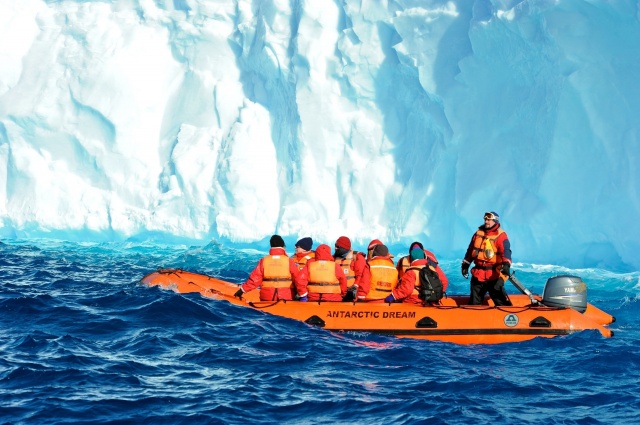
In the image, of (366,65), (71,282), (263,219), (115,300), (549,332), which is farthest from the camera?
(263,219)

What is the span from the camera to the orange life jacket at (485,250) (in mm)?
8711

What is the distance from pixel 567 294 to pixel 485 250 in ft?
4.21

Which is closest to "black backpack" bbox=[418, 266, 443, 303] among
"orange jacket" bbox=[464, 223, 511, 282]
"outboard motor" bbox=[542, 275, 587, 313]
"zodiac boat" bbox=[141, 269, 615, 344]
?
"zodiac boat" bbox=[141, 269, 615, 344]

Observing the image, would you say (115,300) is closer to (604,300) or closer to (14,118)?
(604,300)

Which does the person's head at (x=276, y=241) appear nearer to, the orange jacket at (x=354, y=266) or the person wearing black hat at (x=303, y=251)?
the orange jacket at (x=354, y=266)

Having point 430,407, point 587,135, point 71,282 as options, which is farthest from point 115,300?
point 587,135

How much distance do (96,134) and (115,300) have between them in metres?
14.8

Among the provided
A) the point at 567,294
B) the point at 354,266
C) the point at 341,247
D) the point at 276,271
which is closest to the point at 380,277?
the point at 354,266

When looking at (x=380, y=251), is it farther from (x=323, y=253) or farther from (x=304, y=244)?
(x=304, y=244)

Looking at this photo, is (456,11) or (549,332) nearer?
(549,332)

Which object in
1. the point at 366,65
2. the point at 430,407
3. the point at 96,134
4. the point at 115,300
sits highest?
the point at 366,65

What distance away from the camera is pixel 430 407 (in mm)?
5434

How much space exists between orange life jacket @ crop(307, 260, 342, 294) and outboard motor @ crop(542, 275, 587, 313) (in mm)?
2769

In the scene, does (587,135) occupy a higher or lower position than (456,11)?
lower
